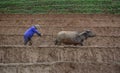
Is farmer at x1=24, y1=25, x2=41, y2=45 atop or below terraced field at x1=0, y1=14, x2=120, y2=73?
atop

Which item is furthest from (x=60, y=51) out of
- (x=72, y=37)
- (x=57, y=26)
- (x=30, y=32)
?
(x=57, y=26)

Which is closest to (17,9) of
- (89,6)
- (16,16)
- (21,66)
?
(16,16)

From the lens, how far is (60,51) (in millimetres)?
16797

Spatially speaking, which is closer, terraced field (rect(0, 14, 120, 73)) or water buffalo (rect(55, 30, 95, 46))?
terraced field (rect(0, 14, 120, 73))

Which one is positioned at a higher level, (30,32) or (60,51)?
(30,32)

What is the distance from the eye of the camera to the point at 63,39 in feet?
61.5

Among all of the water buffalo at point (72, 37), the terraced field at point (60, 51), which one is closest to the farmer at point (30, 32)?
the terraced field at point (60, 51)

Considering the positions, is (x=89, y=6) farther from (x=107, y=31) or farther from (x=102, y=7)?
(x=107, y=31)

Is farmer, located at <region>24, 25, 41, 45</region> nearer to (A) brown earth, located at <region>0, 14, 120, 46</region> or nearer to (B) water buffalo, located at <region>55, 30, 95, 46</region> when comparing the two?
(B) water buffalo, located at <region>55, 30, 95, 46</region>

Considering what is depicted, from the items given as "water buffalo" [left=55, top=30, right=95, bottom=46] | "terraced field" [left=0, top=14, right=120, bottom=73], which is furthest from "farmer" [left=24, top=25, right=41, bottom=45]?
"water buffalo" [left=55, top=30, right=95, bottom=46]

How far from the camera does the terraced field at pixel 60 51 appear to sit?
13.2m

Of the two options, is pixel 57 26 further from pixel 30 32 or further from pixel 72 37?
pixel 30 32

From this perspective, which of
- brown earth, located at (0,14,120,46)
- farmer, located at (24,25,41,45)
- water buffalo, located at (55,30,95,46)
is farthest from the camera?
brown earth, located at (0,14,120,46)

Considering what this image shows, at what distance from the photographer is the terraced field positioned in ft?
43.4
